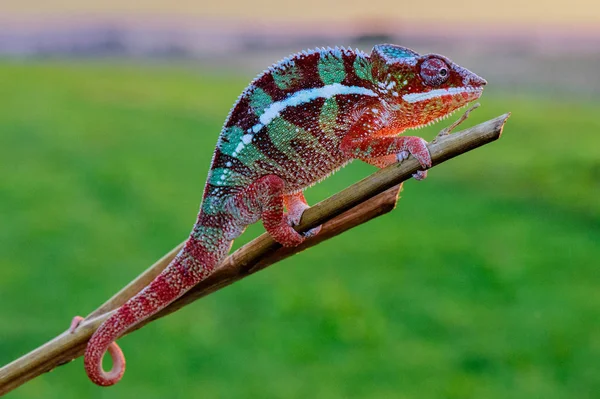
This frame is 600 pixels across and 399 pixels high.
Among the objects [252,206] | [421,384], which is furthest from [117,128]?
[252,206]

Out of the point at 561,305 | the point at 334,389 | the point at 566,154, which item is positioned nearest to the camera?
the point at 334,389

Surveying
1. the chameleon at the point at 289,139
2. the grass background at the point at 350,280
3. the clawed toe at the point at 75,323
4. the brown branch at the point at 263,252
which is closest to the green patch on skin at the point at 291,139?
the chameleon at the point at 289,139

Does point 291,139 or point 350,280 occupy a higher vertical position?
point 291,139

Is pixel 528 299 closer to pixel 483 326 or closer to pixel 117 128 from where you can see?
pixel 483 326

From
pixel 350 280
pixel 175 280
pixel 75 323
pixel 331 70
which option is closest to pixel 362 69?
pixel 331 70

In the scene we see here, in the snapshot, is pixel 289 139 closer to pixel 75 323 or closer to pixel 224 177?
pixel 224 177

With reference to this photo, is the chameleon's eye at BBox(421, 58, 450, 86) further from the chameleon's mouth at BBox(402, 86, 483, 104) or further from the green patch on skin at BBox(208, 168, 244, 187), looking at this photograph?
the green patch on skin at BBox(208, 168, 244, 187)

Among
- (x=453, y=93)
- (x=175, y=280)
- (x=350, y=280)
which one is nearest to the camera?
(x=453, y=93)

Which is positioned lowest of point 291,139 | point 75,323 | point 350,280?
point 350,280

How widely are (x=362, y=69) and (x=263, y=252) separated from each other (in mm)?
325

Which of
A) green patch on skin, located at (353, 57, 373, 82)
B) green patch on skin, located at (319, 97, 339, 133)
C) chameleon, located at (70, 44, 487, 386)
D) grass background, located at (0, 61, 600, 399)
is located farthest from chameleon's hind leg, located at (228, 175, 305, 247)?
grass background, located at (0, 61, 600, 399)

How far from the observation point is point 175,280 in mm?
1061

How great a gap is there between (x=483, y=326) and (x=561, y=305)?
0.60 metres

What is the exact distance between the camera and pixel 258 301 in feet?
13.4
